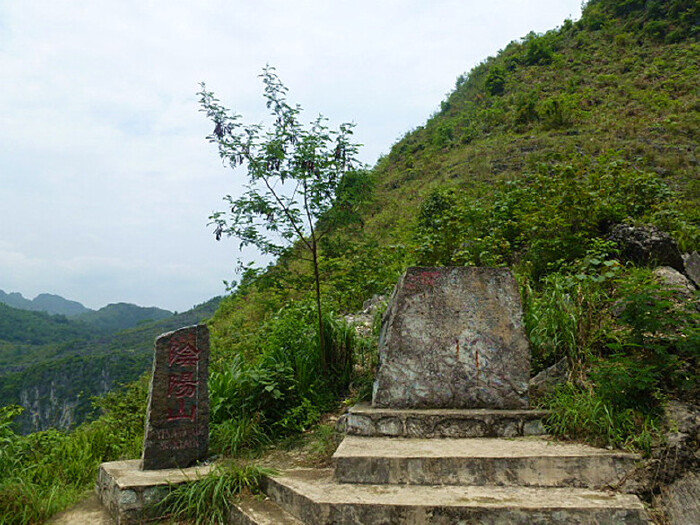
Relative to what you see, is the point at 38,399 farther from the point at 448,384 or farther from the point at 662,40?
the point at 662,40

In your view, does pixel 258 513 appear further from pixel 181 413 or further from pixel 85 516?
pixel 85 516

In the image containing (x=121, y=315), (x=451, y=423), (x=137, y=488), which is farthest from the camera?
(x=121, y=315)

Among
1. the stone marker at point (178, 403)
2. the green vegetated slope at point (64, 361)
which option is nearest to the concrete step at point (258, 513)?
the stone marker at point (178, 403)

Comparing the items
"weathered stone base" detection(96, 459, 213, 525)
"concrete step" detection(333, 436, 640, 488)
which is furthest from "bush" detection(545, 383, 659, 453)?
"weathered stone base" detection(96, 459, 213, 525)

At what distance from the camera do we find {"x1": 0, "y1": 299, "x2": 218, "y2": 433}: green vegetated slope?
13646 millimetres

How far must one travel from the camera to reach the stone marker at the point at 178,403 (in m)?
3.38

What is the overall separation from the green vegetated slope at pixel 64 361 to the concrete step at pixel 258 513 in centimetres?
220

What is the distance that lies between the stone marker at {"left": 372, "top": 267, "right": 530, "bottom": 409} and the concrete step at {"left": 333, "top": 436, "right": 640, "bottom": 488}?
23.0 inches

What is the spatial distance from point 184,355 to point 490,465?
2.35 meters

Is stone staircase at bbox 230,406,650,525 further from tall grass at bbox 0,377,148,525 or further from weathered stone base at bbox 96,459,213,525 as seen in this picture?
tall grass at bbox 0,377,148,525

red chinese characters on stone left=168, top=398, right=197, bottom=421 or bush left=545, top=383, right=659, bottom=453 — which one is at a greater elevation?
red chinese characters on stone left=168, top=398, right=197, bottom=421

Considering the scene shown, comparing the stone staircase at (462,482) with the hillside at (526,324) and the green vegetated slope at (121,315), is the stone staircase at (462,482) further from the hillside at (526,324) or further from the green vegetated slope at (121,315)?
the green vegetated slope at (121,315)

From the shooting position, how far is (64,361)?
1049 inches

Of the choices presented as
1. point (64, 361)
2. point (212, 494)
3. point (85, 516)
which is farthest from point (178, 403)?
point (64, 361)
